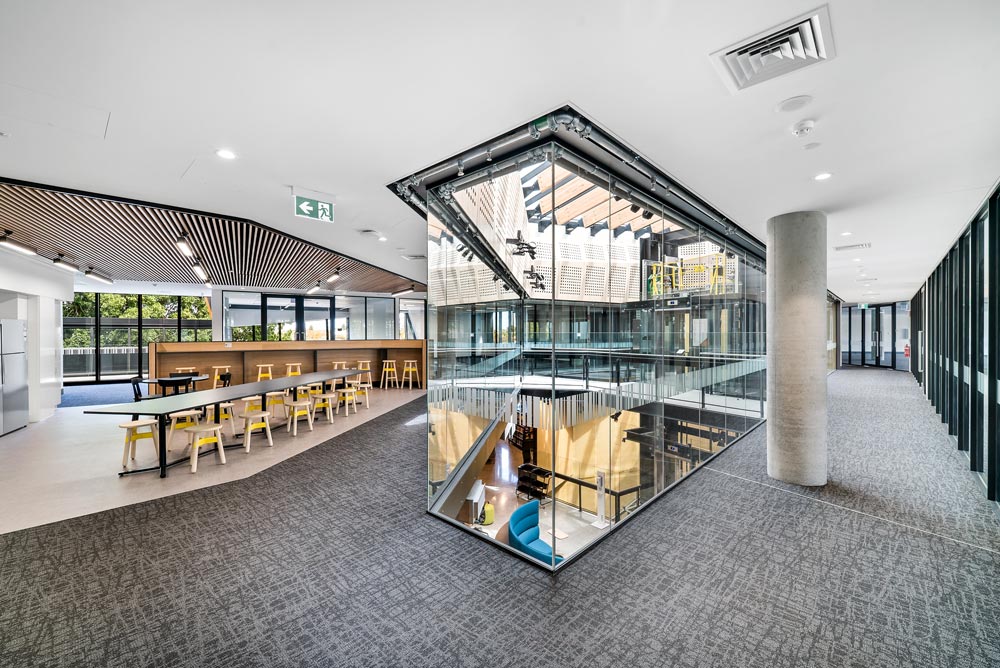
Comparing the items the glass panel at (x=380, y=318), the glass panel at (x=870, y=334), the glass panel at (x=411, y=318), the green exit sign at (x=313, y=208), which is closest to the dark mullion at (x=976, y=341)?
the green exit sign at (x=313, y=208)

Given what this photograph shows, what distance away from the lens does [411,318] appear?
14766 mm

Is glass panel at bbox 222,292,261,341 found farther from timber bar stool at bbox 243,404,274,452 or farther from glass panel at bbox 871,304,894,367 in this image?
glass panel at bbox 871,304,894,367

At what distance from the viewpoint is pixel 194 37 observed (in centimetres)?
184

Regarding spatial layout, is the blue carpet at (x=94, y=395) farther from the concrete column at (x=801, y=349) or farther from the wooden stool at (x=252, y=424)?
the concrete column at (x=801, y=349)

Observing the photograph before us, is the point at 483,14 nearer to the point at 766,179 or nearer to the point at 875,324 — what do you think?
the point at 766,179

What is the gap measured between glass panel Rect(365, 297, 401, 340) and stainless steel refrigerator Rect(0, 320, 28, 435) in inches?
342

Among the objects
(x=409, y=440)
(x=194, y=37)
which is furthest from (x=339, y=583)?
(x=409, y=440)

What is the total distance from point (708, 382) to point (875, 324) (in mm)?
19230

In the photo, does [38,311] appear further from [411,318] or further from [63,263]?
[411,318]

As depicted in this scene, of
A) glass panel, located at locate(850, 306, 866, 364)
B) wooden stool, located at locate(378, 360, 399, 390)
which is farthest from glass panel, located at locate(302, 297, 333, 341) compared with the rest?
glass panel, located at locate(850, 306, 866, 364)

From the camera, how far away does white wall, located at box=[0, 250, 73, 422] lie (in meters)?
6.96

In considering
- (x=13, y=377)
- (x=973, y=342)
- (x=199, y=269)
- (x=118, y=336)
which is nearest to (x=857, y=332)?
(x=973, y=342)

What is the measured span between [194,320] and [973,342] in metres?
21.2

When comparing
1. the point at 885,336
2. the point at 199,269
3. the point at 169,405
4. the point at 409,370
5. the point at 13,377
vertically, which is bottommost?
the point at 409,370
